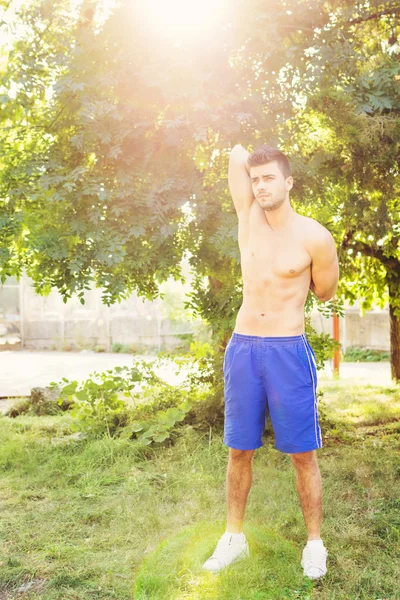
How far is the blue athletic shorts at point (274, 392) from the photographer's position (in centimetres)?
293

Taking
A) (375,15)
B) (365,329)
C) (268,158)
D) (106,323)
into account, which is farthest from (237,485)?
(106,323)

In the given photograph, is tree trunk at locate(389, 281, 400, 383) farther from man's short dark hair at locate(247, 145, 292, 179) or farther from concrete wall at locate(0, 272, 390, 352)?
concrete wall at locate(0, 272, 390, 352)

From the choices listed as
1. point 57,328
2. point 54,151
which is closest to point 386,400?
point 54,151

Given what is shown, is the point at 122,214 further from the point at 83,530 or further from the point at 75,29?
the point at 83,530

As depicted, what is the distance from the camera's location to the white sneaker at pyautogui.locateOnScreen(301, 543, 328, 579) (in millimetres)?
2959

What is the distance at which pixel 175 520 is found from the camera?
3.74m


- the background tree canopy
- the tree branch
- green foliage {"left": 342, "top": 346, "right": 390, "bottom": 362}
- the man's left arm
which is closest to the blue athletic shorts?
the man's left arm

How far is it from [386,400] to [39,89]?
5.35 m

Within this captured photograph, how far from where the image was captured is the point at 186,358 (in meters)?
6.33

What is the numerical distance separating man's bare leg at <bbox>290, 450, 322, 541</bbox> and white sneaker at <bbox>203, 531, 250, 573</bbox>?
307 mm

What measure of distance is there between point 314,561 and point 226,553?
39cm

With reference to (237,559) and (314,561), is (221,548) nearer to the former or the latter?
(237,559)

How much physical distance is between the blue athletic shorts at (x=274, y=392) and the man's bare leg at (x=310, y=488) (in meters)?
0.09

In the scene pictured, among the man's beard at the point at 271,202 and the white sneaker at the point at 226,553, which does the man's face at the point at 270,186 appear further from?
the white sneaker at the point at 226,553
